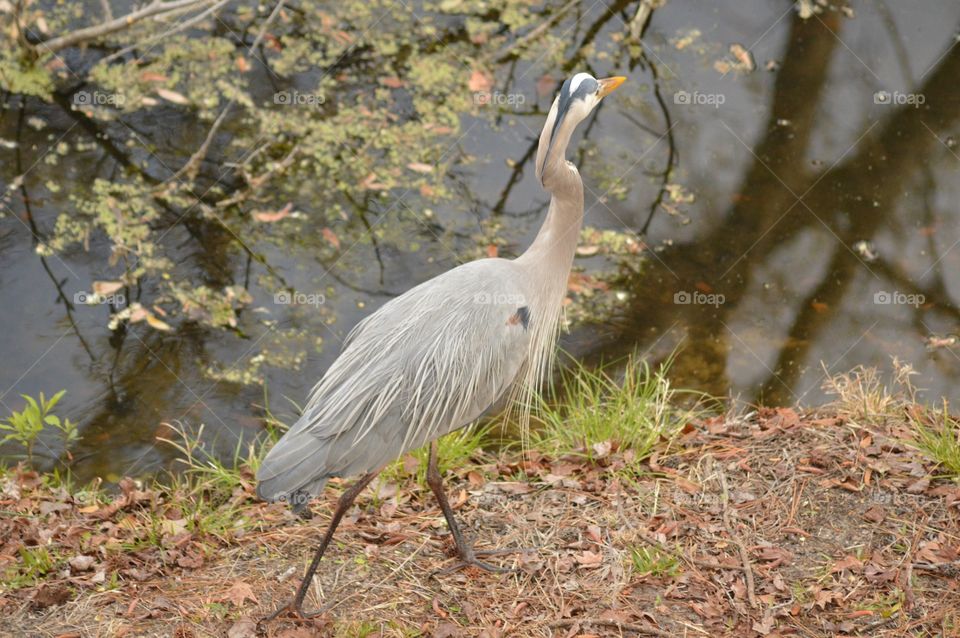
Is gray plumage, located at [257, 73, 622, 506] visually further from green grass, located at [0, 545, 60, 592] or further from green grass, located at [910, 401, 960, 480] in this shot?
green grass, located at [910, 401, 960, 480]

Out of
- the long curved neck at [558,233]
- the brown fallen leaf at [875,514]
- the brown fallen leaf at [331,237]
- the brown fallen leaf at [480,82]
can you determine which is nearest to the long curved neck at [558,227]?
the long curved neck at [558,233]

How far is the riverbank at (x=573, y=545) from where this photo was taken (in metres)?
4.30

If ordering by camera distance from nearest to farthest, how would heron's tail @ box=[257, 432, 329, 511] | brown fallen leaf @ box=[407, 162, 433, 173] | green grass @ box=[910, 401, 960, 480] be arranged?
1. heron's tail @ box=[257, 432, 329, 511]
2. green grass @ box=[910, 401, 960, 480]
3. brown fallen leaf @ box=[407, 162, 433, 173]

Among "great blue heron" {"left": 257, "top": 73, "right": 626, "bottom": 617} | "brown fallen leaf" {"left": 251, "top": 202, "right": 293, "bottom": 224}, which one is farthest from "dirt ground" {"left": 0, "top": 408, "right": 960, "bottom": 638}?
"brown fallen leaf" {"left": 251, "top": 202, "right": 293, "bottom": 224}

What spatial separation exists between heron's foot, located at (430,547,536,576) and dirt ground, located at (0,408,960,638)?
31 millimetres

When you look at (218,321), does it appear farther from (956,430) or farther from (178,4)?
(956,430)

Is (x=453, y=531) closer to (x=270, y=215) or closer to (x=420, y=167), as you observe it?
(x=270, y=215)

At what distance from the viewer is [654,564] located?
177 inches

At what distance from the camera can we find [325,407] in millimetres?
4340

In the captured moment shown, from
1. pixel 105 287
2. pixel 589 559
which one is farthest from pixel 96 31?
pixel 589 559

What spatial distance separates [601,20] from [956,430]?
5.20m

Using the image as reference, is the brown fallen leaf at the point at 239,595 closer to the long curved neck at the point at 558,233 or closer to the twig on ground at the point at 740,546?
the long curved neck at the point at 558,233

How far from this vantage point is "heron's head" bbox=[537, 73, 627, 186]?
4418 millimetres

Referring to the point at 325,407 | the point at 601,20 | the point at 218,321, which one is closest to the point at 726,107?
the point at 601,20
